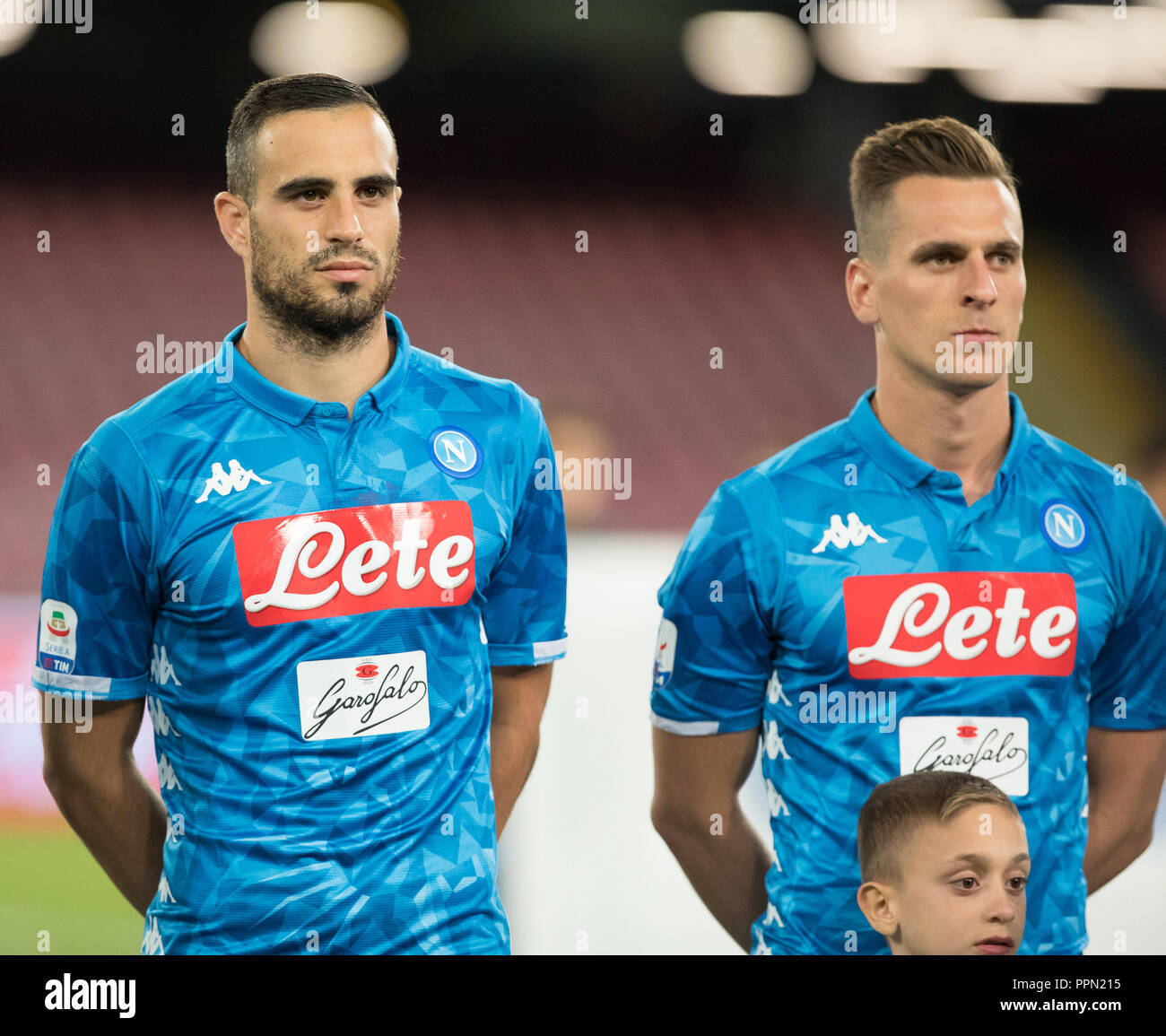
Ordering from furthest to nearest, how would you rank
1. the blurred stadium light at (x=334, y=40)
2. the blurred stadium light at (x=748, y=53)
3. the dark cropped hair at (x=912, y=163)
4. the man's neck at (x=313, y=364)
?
the blurred stadium light at (x=748, y=53) < the blurred stadium light at (x=334, y=40) < the dark cropped hair at (x=912, y=163) < the man's neck at (x=313, y=364)

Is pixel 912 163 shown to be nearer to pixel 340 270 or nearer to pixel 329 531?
pixel 340 270

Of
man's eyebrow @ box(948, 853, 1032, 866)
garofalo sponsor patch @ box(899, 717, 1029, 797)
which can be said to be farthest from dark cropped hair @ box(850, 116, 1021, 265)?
man's eyebrow @ box(948, 853, 1032, 866)

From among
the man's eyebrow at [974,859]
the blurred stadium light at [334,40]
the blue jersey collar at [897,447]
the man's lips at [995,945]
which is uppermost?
the blurred stadium light at [334,40]

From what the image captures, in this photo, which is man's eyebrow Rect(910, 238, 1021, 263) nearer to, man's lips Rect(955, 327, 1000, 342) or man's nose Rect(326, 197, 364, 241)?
man's lips Rect(955, 327, 1000, 342)

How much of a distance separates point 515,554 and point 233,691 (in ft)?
2.00

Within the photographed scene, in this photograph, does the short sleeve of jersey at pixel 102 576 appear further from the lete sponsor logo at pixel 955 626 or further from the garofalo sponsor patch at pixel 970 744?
the garofalo sponsor patch at pixel 970 744

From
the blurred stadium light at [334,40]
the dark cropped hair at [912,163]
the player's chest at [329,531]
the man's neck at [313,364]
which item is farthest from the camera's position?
the blurred stadium light at [334,40]

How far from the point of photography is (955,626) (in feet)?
8.91

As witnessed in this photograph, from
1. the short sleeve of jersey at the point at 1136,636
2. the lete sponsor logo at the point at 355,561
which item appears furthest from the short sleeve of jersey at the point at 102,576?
the short sleeve of jersey at the point at 1136,636

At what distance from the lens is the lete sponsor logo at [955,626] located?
268 centimetres

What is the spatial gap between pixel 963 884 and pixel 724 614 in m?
0.68

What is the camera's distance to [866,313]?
2.82m

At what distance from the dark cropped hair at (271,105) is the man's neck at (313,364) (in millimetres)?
255
